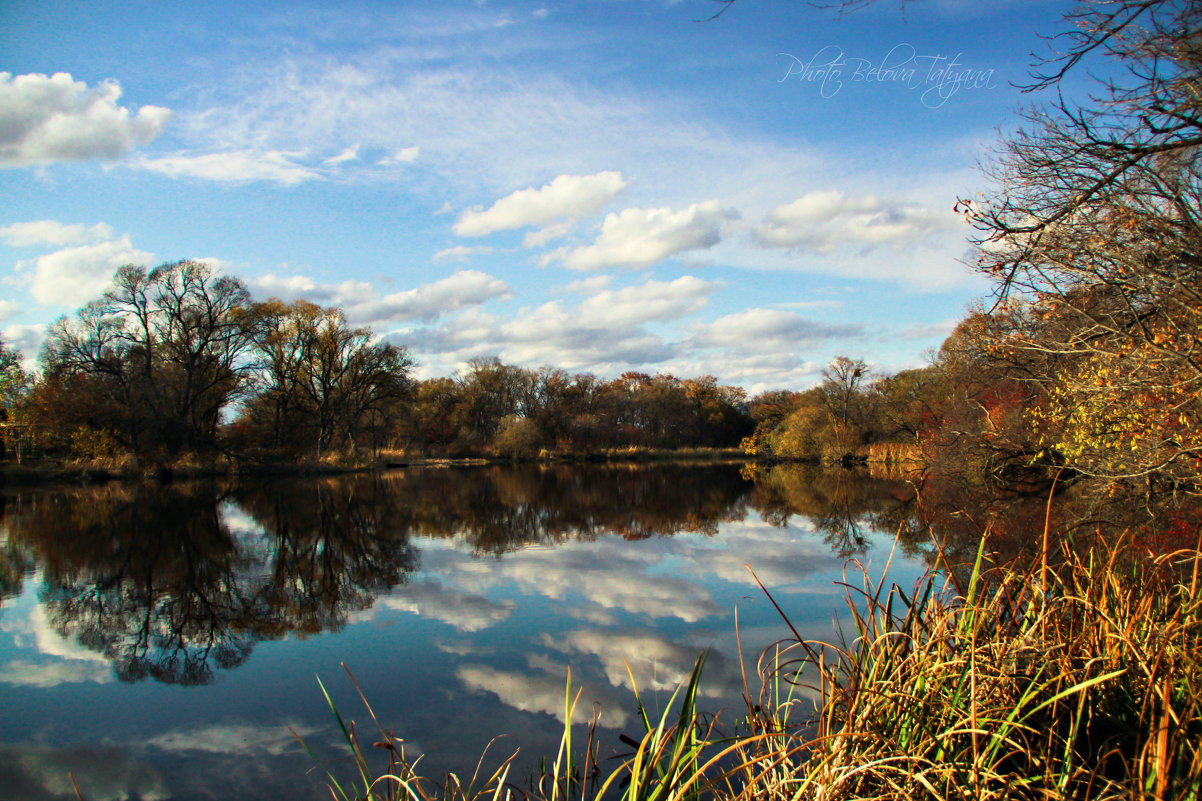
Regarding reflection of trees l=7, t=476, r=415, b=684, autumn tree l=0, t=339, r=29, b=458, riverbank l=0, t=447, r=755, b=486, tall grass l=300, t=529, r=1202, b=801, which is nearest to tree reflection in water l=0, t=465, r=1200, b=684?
reflection of trees l=7, t=476, r=415, b=684

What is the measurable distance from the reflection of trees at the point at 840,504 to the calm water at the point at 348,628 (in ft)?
0.77

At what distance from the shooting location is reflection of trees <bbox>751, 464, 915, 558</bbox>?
12844mm

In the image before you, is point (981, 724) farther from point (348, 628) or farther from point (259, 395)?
point (259, 395)

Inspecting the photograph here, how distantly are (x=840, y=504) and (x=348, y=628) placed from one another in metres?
14.0

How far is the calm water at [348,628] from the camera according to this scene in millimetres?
4250

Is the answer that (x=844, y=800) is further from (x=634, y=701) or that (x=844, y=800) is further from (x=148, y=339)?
(x=148, y=339)

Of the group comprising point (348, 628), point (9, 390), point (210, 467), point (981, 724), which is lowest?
point (348, 628)

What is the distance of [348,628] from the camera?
6766 mm

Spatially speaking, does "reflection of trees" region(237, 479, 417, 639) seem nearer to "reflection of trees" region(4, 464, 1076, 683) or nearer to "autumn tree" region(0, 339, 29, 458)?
"reflection of trees" region(4, 464, 1076, 683)

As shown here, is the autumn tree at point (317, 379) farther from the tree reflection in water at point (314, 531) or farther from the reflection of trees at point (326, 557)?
the reflection of trees at point (326, 557)

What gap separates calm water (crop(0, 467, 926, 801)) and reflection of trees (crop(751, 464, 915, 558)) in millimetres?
234

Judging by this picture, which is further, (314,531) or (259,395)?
(259,395)

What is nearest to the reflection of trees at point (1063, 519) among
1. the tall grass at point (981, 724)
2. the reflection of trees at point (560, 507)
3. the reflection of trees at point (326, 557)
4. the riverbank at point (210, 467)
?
the tall grass at point (981, 724)

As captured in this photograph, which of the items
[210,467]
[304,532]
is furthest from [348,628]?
[210,467]
